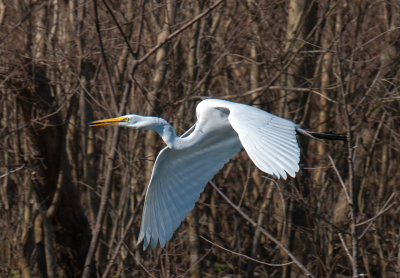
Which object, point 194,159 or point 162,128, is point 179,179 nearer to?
point 194,159

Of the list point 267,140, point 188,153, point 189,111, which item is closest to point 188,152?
point 188,153

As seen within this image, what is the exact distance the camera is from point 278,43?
5715 millimetres

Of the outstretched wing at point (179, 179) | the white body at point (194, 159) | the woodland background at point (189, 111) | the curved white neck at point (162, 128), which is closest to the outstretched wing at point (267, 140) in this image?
the white body at point (194, 159)

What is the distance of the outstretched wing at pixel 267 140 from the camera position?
10.6ft

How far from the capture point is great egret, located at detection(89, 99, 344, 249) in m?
3.95

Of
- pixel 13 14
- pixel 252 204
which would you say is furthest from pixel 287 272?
pixel 13 14

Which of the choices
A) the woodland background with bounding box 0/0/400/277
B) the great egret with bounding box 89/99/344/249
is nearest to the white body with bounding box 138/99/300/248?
the great egret with bounding box 89/99/344/249

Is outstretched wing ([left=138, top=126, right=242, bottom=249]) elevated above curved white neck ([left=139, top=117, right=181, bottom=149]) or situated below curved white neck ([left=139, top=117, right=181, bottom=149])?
below

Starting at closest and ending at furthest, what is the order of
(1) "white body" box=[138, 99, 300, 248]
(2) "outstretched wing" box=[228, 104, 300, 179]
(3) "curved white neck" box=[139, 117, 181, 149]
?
(2) "outstretched wing" box=[228, 104, 300, 179] → (1) "white body" box=[138, 99, 300, 248] → (3) "curved white neck" box=[139, 117, 181, 149]

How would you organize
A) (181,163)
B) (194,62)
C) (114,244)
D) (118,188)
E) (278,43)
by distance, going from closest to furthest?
(181,163) → (278,43) → (194,62) → (114,244) → (118,188)

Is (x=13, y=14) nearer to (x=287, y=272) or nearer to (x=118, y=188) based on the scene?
(x=118, y=188)

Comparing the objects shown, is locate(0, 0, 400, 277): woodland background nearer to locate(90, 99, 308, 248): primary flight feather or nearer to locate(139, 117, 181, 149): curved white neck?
locate(90, 99, 308, 248): primary flight feather

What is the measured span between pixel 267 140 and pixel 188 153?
4.30ft

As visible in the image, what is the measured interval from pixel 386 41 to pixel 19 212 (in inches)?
155
